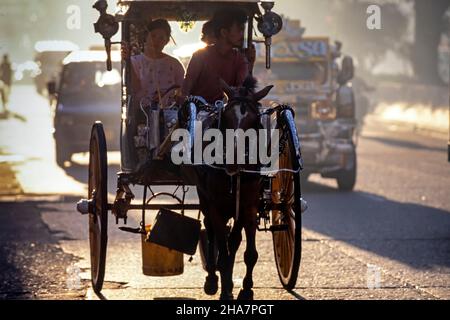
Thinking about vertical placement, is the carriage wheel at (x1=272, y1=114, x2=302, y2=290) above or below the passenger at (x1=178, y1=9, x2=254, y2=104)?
below

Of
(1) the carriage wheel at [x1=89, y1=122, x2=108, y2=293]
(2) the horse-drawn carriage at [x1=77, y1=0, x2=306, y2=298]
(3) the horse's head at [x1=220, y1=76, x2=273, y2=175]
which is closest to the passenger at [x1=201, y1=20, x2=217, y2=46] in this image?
(2) the horse-drawn carriage at [x1=77, y1=0, x2=306, y2=298]

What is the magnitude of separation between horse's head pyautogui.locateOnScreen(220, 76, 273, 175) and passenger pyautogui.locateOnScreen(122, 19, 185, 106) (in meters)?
1.97

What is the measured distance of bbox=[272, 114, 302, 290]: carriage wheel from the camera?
891 centimetres

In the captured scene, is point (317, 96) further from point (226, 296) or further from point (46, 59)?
point (46, 59)

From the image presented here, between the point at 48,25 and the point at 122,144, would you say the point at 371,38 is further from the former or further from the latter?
the point at 122,144

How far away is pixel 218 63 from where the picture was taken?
9.52 metres

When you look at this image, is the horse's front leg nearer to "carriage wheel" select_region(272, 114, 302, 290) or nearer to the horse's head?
"carriage wheel" select_region(272, 114, 302, 290)

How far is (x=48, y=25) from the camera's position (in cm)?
11700

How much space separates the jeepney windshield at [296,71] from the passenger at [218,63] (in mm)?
10374

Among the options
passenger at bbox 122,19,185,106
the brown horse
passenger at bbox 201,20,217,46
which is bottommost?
the brown horse

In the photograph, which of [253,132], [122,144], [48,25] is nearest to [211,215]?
[253,132]

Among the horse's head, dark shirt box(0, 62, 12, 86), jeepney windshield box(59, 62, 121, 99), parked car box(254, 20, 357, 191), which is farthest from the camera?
dark shirt box(0, 62, 12, 86)

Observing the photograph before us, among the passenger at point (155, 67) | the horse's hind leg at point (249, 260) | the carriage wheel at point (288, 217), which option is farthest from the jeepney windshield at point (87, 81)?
the horse's hind leg at point (249, 260)
